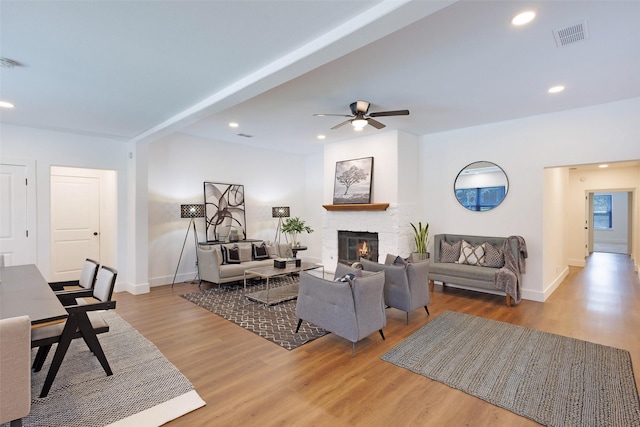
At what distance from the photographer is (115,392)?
242 cm

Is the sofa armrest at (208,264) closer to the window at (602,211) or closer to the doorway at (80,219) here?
the doorway at (80,219)

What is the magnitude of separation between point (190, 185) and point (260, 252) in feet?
6.57

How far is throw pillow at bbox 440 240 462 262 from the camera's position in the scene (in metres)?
5.48

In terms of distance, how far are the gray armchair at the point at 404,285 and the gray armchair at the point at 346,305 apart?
0.53m

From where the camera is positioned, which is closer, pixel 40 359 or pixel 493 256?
pixel 40 359

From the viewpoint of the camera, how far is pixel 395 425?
2.09m

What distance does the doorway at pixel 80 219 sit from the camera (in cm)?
569

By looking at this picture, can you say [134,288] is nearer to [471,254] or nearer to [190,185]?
[190,185]

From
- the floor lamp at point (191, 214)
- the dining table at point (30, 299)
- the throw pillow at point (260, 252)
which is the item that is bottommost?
the throw pillow at point (260, 252)

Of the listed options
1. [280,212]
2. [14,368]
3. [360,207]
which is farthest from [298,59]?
[280,212]

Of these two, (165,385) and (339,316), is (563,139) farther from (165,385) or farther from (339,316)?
(165,385)

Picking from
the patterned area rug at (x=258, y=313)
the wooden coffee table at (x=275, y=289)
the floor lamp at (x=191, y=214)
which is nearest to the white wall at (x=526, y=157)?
the wooden coffee table at (x=275, y=289)

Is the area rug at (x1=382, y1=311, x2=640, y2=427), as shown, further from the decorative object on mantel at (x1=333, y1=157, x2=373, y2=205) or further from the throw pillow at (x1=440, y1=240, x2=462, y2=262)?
the decorative object on mantel at (x1=333, y1=157, x2=373, y2=205)

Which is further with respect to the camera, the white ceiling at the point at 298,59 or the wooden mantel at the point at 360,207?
the wooden mantel at the point at 360,207
